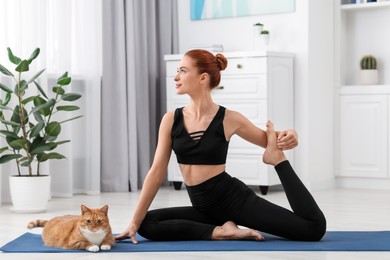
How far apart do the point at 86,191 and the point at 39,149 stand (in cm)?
115

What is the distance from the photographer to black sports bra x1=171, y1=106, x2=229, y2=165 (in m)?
3.14

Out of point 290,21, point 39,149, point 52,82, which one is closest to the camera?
point 39,149

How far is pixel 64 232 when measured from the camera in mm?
2998

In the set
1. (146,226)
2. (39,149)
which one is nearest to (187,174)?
(146,226)

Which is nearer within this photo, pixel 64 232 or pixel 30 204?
pixel 64 232

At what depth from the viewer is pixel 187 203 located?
4.80 meters

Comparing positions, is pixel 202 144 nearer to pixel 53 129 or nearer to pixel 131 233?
pixel 131 233

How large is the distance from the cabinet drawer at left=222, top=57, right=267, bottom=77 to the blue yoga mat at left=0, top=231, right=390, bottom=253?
2199 mm

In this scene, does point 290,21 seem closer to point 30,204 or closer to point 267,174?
point 267,174

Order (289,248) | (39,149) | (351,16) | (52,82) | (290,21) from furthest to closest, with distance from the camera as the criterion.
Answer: (351,16)
(290,21)
(52,82)
(39,149)
(289,248)

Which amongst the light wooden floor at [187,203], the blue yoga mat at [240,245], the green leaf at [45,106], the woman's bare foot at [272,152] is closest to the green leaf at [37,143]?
the green leaf at [45,106]

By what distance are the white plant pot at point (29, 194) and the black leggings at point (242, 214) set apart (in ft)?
4.46

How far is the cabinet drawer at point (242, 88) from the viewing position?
527cm

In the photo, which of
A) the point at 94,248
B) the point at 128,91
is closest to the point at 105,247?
the point at 94,248
